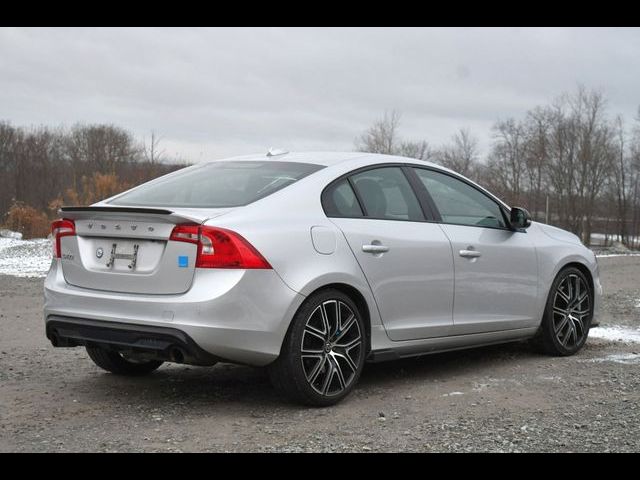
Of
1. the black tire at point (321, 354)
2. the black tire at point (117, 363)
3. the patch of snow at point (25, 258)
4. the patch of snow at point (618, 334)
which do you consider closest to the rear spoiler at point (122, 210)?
the black tire at point (321, 354)

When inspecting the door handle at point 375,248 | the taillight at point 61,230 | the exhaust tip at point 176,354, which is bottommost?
the exhaust tip at point 176,354

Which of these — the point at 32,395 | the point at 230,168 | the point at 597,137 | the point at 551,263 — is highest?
the point at 597,137

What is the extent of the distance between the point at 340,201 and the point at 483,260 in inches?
55.2

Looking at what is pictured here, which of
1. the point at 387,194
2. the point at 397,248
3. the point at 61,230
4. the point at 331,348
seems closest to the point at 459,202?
the point at 387,194

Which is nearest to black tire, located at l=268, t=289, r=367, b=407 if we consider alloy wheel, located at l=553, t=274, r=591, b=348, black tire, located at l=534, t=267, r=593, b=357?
black tire, located at l=534, t=267, r=593, b=357

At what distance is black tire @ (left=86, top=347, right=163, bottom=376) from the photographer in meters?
6.17

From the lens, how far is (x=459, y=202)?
21.6 ft

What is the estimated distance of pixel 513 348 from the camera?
767 cm

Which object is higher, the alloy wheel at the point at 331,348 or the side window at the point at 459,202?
the side window at the point at 459,202

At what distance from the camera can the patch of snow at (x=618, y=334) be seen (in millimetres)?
8273

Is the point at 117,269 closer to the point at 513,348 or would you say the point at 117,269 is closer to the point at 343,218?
the point at 343,218

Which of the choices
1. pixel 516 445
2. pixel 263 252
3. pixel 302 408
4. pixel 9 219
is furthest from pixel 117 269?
pixel 9 219

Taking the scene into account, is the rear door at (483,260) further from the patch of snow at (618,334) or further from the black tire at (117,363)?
the black tire at (117,363)
